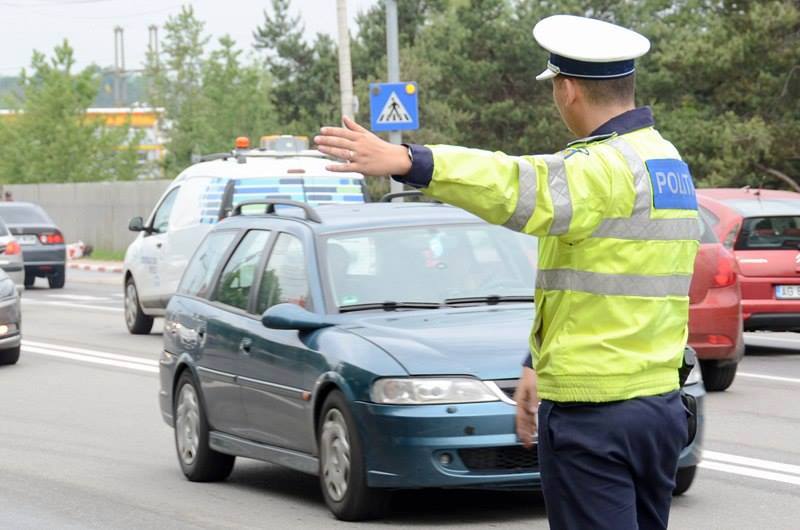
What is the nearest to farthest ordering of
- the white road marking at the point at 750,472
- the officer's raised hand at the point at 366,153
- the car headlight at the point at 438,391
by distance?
the officer's raised hand at the point at 366,153 < the car headlight at the point at 438,391 < the white road marking at the point at 750,472

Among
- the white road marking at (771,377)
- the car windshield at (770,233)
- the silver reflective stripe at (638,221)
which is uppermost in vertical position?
the silver reflective stripe at (638,221)

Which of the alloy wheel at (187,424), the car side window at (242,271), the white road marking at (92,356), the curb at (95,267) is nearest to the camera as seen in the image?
the car side window at (242,271)

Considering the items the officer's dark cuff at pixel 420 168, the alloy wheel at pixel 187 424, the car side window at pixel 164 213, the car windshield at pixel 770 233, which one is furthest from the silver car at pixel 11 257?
the officer's dark cuff at pixel 420 168

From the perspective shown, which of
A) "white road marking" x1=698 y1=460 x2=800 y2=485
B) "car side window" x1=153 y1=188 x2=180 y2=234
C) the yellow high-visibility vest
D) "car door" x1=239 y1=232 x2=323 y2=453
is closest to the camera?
the yellow high-visibility vest

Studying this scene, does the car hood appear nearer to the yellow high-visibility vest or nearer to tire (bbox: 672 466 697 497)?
tire (bbox: 672 466 697 497)

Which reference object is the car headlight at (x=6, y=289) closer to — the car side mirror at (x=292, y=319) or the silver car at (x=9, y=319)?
the silver car at (x=9, y=319)

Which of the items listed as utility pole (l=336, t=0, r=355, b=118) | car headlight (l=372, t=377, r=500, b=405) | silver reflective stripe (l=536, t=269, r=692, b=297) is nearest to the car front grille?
car headlight (l=372, t=377, r=500, b=405)

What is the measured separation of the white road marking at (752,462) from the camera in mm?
9406

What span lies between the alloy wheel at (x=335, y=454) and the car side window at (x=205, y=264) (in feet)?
6.74

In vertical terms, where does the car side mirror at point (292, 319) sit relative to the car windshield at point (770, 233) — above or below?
below

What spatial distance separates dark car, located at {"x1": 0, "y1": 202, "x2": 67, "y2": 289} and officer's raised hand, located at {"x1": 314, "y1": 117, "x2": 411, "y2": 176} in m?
28.1

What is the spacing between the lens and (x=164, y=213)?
20.0 meters

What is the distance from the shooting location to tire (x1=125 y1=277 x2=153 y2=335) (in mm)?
20422

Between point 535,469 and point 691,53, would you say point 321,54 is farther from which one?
point 535,469
